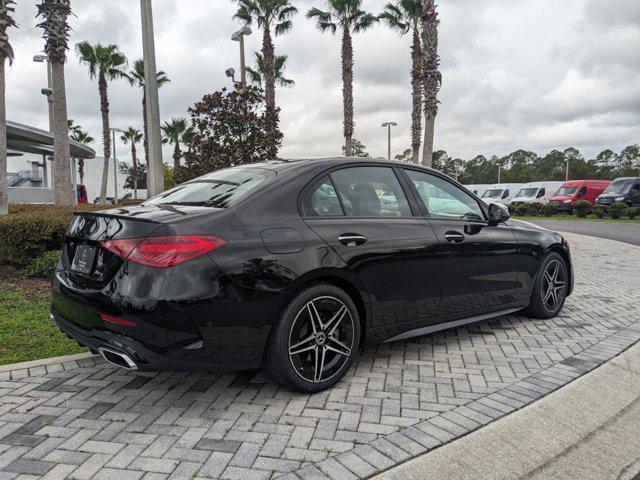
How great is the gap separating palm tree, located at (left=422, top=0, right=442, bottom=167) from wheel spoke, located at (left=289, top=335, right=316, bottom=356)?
15490 millimetres

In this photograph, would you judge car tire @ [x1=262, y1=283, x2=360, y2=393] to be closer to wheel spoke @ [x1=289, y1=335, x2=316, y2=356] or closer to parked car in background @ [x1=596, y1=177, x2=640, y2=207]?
wheel spoke @ [x1=289, y1=335, x2=316, y2=356]

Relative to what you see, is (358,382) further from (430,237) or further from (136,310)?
(136,310)

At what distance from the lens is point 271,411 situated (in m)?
3.12

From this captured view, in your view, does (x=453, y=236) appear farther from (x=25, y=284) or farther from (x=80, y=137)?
(x=80, y=137)

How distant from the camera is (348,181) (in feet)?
12.5

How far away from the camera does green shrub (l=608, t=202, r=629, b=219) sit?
24891mm

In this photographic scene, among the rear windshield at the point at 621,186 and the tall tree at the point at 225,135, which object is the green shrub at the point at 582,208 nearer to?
the rear windshield at the point at 621,186

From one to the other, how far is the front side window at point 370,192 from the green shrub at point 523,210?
2940 centimetres

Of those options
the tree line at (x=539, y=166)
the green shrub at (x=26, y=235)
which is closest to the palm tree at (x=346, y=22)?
the green shrub at (x=26, y=235)

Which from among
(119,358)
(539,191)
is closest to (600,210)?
(539,191)

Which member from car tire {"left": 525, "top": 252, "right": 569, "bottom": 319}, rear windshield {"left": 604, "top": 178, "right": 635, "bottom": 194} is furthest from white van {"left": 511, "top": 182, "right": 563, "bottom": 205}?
car tire {"left": 525, "top": 252, "right": 569, "bottom": 319}

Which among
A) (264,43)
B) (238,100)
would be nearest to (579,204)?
(264,43)

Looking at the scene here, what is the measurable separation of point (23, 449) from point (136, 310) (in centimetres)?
90

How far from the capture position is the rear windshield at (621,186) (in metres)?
27.7
